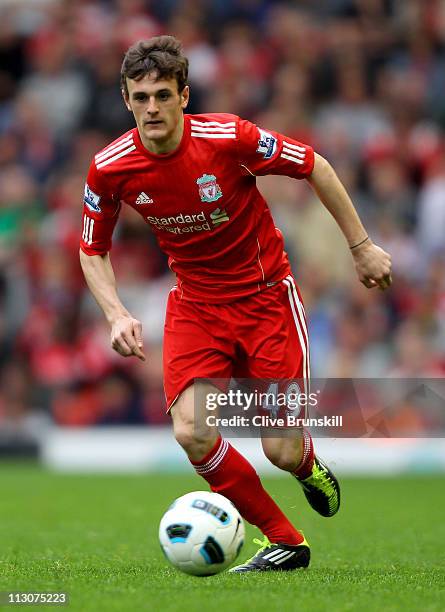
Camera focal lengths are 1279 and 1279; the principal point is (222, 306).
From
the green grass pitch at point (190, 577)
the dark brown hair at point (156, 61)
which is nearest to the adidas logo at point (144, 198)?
the dark brown hair at point (156, 61)

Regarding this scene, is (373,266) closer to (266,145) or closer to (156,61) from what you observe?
(266,145)

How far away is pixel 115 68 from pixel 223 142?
402 inches

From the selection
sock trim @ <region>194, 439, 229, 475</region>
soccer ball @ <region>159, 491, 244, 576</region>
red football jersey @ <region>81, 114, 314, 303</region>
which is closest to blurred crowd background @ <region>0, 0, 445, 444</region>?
red football jersey @ <region>81, 114, 314, 303</region>

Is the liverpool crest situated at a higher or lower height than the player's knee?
higher

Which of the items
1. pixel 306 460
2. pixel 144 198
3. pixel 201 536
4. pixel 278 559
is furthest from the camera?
pixel 306 460

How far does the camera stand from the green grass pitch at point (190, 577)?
5008 mm

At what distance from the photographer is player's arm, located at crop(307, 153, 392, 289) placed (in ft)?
19.9

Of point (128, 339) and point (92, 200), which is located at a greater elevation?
point (92, 200)

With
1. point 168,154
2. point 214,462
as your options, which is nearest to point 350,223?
point 168,154

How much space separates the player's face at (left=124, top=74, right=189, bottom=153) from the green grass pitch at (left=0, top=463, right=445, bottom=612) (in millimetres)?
2030

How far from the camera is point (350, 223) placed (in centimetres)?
613

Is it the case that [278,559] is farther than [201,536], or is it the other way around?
[278,559]

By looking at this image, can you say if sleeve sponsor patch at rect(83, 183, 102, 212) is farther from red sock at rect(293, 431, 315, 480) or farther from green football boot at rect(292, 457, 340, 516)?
green football boot at rect(292, 457, 340, 516)

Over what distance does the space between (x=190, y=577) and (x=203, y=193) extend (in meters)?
1.79
